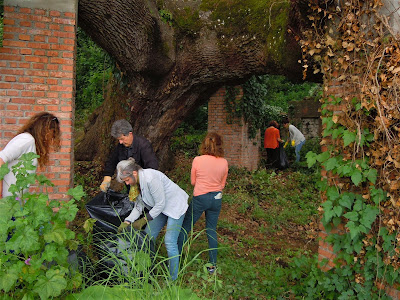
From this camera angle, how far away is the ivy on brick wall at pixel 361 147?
315cm

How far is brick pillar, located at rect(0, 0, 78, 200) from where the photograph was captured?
3.94 metres

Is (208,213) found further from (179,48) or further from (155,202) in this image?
(179,48)

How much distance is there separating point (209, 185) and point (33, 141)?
1977mm

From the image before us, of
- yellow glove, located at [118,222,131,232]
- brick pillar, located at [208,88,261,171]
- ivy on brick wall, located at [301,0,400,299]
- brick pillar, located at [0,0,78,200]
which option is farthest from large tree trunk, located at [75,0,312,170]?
brick pillar, located at [208,88,261,171]

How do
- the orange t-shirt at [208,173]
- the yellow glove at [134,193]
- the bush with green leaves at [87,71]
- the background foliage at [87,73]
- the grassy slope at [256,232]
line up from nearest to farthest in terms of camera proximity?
1. the yellow glove at [134,193]
2. the grassy slope at [256,232]
3. the orange t-shirt at [208,173]
4. the background foliage at [87,73]
5. the bush with green leaves at [87,71]

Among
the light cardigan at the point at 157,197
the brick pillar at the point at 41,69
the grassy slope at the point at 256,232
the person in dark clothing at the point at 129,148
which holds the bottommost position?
the grassy slope at the point at 256,232

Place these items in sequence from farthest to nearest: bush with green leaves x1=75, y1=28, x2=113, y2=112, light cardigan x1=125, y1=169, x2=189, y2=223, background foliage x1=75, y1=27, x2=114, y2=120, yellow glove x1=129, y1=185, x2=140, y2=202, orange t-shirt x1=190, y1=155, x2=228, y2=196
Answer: bush with green leaves x1=75, y1=28, x2=113, y2=112
background foliage x1=75, y1=27, x2=114, y2=120
orange t-shirt x1=190, y1=155, x2=228, y2=196
yellow glove x1=129, y1=185, x2=140, y2=202
light cardigan x1=125, y1=169, x2=189, y2=223

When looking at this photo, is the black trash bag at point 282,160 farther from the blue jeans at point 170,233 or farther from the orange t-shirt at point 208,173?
the blue jeans at point 170,233

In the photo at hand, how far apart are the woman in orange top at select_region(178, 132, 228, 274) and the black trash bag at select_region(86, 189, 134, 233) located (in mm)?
759

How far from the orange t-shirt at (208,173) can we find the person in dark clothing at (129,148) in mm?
506

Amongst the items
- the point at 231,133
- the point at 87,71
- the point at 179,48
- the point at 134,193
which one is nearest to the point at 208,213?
the point at 134,193

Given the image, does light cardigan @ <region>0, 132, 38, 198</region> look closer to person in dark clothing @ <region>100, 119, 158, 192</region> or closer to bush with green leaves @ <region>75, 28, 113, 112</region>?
person in dark clothing @ <region>100, 119, 158, 192</region>

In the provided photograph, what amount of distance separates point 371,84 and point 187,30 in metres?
3.25

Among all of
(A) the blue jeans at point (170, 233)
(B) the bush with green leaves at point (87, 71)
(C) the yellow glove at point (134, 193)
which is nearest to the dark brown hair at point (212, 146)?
(A) the blue jeans at point (170, 233)
